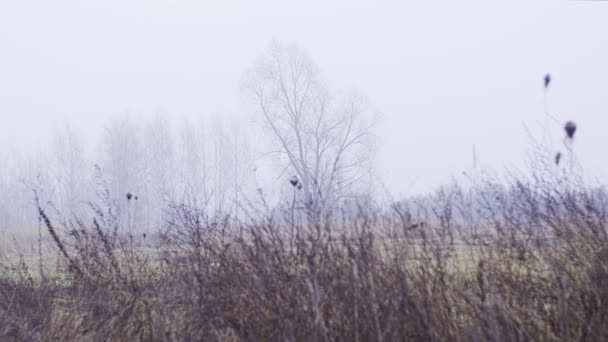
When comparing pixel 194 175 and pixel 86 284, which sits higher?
pixel 194 175

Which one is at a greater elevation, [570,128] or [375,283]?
[570,128]

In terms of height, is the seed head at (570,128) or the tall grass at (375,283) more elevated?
the seed head at (570,128)

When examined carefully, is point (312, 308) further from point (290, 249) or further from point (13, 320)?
point (13, 320)

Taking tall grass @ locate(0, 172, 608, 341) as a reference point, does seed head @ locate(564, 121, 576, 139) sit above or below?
above

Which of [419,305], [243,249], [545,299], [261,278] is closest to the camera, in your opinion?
[419,305]

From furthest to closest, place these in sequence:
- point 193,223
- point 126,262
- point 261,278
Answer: point 126,262, point 193,223, point 261,278

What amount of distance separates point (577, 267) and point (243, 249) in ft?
7.71

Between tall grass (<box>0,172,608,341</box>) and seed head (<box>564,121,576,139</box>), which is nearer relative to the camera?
tall grass (<box>0,172,608,341</box>)

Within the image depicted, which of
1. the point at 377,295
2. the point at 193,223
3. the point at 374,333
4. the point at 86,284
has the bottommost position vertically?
the point at 374,333

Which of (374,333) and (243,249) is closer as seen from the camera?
(374,333)

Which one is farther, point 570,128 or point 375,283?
point 570,128

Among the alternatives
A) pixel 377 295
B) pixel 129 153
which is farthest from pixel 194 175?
pixel 377 295

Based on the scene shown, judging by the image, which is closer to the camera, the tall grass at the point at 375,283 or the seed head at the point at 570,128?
the tall grass at the point at 375,283

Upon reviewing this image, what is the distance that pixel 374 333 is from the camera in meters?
3.11
